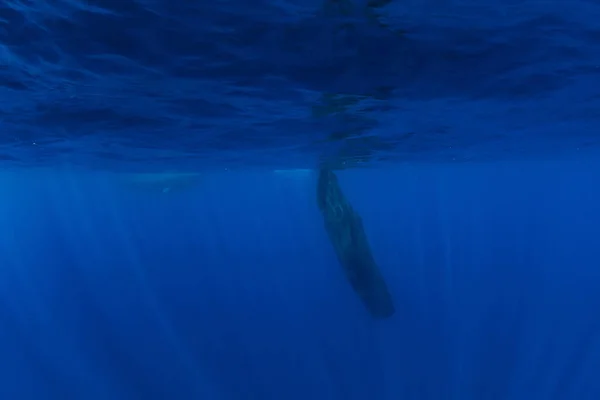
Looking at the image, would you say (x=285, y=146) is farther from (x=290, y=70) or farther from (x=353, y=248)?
(x=290, y=70)

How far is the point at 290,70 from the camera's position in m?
11.4

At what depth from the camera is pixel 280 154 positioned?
89.3ft

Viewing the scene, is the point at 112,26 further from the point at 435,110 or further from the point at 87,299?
the point at 87,299

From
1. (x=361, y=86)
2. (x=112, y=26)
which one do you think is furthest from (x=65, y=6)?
(x=361, y=86)

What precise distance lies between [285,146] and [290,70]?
12296 millimetres

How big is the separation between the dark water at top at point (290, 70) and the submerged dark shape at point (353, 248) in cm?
259

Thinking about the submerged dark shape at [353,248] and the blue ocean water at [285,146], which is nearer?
the blue ocean water at [285,146]

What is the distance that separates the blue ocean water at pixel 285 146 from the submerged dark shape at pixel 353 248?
8.36 ft

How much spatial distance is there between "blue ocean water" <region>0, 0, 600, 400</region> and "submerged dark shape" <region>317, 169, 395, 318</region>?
2.55m

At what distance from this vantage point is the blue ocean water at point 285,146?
29.3 ft

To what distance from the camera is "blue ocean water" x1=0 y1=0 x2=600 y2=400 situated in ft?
29.3

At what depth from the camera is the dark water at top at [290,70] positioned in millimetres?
8227

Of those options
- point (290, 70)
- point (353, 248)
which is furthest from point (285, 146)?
point (290, 70)

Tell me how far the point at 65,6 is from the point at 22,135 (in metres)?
13.3
